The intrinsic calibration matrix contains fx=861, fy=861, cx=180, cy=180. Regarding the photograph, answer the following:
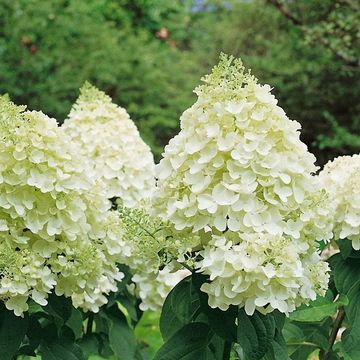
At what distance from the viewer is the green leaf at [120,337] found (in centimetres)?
309

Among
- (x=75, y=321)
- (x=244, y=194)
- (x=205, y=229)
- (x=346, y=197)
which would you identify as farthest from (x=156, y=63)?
(x=244, y=194)

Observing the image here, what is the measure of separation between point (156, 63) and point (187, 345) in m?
8.78

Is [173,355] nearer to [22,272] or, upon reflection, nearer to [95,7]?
[22,272]

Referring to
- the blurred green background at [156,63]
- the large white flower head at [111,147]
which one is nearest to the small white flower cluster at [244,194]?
the large white flower head at [111,147]

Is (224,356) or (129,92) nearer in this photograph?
(224,356)

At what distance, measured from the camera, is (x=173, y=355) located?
2.26 meters

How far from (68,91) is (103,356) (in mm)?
6583

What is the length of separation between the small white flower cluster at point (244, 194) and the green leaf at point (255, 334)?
2.7 inches

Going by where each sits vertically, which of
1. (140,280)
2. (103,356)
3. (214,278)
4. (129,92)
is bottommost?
(129,92)

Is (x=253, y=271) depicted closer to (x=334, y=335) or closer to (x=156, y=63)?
(x=334, y=335)

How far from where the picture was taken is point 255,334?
7.15ft

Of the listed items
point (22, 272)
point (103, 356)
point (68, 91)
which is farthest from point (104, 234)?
point (68, 91)

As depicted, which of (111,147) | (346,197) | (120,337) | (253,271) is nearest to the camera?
(253,271)

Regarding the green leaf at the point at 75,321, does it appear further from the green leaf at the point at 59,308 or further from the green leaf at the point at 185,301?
the green leaf at the point at 185,301
